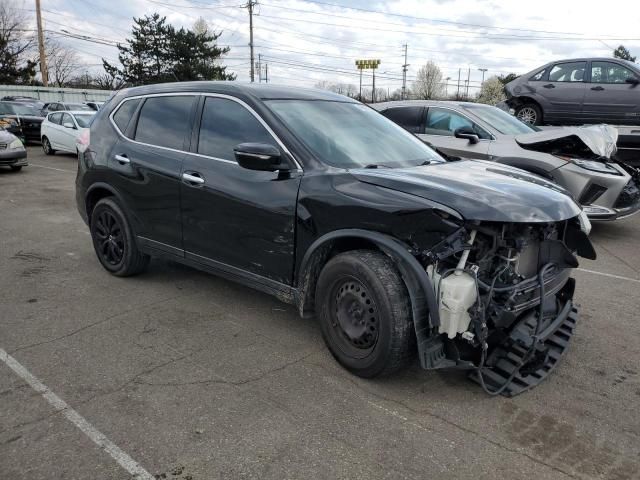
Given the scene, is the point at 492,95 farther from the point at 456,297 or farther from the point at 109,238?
the point at 456,297

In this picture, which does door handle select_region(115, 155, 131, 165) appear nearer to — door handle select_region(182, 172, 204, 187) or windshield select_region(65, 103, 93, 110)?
door handle select_region(182, 172, 204, 187)

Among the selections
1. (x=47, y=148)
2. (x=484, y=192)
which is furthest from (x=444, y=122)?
(x=47, y=148)

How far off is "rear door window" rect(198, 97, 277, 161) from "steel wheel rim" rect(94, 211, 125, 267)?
144cm

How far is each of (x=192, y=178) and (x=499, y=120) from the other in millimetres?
5628

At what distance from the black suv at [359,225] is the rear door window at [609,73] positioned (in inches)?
Result: 291

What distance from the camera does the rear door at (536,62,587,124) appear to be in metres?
10.1

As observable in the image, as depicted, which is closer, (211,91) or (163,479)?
(163,479)

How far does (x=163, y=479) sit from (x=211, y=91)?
2.87 m

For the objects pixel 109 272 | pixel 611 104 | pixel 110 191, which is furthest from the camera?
pixel 611 104

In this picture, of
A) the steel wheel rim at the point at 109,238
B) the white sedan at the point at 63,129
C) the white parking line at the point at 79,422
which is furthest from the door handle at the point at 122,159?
the white sedan at the point at 63,129

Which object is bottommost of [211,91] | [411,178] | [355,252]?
[355,252]

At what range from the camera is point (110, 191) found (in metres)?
4.86

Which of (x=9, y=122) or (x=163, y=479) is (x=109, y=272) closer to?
(x=163, y=479)

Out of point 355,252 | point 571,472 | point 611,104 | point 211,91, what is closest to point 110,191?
point 211,91
